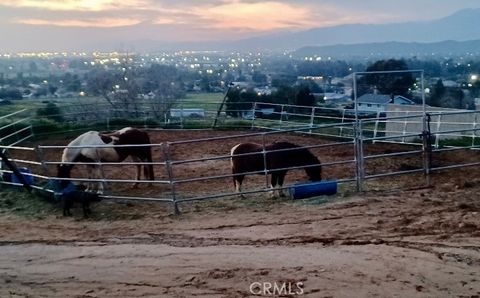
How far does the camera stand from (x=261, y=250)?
17.8 feet

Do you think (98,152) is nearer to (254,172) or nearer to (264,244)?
(254,172)

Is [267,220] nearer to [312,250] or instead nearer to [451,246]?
[312,250]

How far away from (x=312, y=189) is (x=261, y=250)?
242cm

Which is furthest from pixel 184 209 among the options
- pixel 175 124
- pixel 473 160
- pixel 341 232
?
pixel 175 124

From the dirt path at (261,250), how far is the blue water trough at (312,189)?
0.78 feet

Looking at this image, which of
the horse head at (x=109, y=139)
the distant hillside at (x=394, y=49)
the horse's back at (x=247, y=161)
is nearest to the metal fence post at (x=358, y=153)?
the horse's back at (x=247, y=161)

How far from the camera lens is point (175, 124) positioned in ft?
55.7

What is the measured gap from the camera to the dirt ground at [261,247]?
4.59m

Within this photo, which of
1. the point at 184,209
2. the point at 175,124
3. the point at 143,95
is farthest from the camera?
the point at 143,95

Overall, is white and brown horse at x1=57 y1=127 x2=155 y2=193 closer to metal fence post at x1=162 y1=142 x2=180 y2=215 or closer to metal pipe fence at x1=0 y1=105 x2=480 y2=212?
metal pipe fence at x1=0 y1=105 x2=480 y2=212

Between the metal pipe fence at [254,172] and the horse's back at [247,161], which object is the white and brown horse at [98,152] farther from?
the horse's back at [247,161]

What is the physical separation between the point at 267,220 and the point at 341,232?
115cm

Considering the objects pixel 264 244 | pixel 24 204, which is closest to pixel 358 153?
pixel 264 244

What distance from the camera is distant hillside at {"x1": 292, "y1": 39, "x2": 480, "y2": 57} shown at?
15850 centimetres
